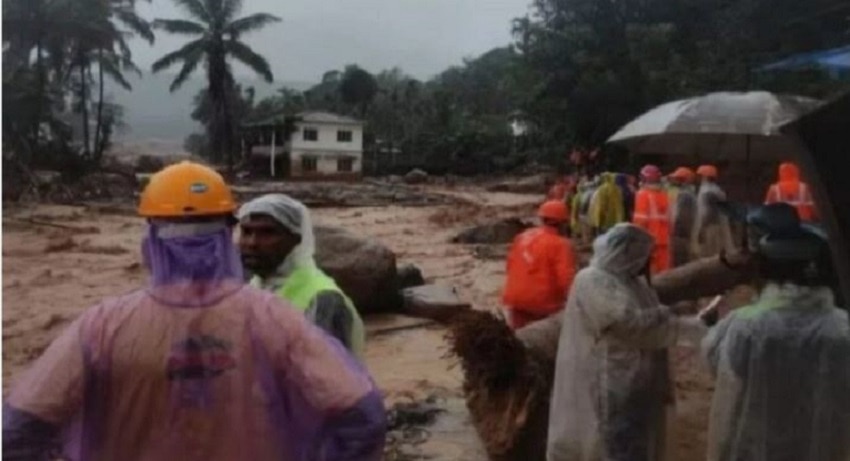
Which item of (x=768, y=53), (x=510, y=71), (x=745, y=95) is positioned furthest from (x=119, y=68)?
(x=745, y=95)

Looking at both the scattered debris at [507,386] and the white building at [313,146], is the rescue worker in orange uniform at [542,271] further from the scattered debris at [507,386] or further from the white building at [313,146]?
the white building at [313,146]

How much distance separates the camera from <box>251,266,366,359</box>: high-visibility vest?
2945 millimetres

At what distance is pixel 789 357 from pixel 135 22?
44.0m

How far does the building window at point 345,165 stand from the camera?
47.3 m

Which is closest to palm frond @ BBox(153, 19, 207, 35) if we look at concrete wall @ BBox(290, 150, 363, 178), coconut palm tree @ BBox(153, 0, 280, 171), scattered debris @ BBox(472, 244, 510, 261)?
coconut palm tree @ BBox(153, 0, 280, 171)

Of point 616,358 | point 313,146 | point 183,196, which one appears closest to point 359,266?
point 616,358

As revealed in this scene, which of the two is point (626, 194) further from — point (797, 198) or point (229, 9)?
point (229, 9)

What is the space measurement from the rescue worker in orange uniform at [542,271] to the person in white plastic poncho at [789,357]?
7.51 feet

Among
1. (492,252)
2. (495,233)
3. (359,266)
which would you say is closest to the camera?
(359,266)

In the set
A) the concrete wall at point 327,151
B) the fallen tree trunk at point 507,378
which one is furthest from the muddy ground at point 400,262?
the concrete wall at point 327,151

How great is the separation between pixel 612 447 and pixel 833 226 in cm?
274

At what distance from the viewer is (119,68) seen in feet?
152

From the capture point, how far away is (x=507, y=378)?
5.08m

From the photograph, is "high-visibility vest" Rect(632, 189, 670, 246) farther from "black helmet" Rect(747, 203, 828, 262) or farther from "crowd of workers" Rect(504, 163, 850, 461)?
"black helmet" Rect(747, 203, 828, 262)
